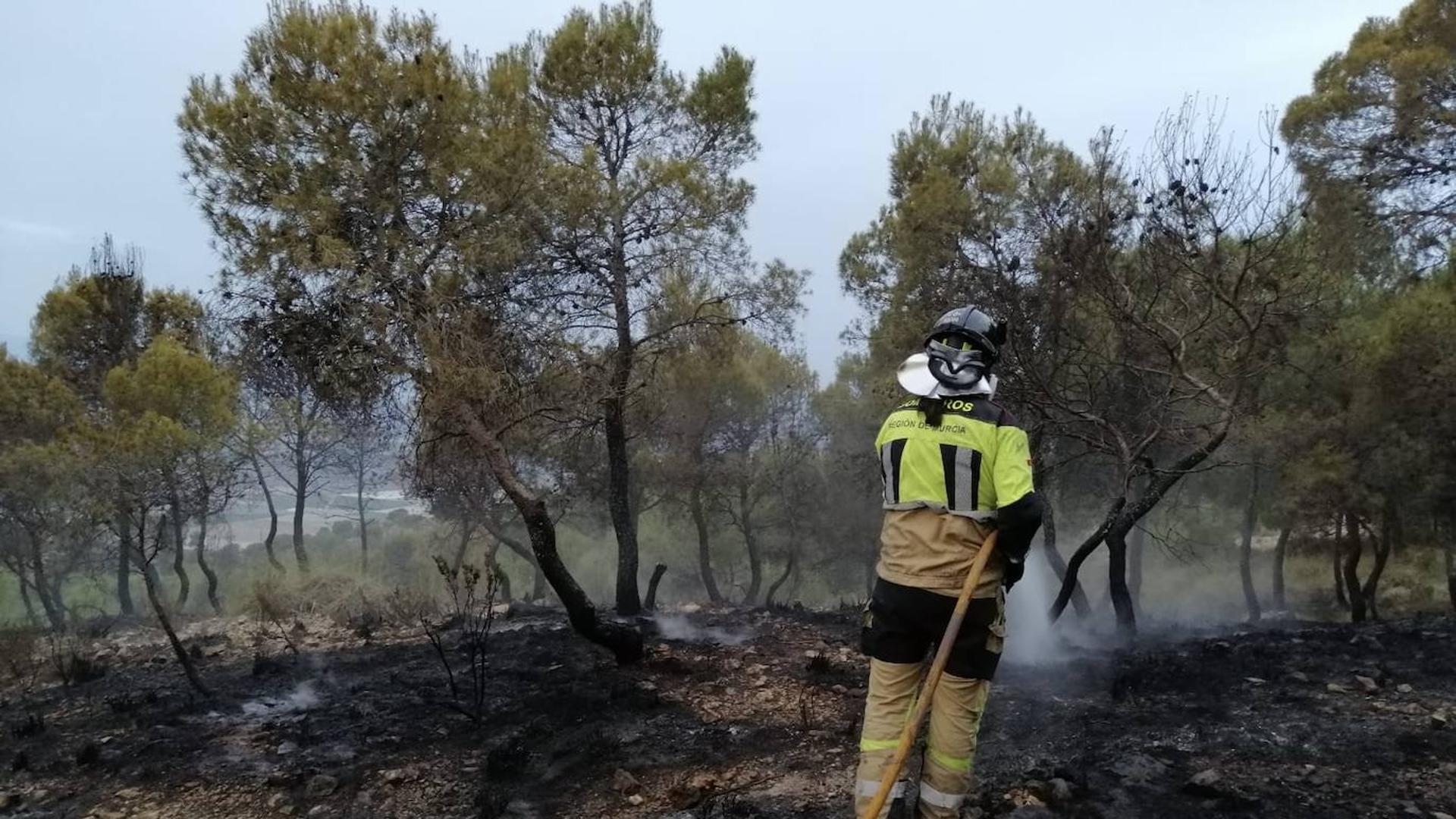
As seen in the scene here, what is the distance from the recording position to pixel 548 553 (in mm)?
8211

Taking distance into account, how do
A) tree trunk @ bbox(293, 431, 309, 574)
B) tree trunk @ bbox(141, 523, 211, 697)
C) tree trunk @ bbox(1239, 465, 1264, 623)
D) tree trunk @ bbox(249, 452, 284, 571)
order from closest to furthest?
tree trunk @ bbox(141, 523, 211, 697), tree trunk @ bbox(1239, 465, 1264, 623), tree trunk @ bbox(249, 452, 284, 571), tree trunk @ bbox(293, 431, 309, 574)

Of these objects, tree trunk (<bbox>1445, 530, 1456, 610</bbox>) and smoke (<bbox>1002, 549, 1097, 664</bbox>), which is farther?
tree trunk (<bbox>1445, 530, 1456, 610</bbox>)

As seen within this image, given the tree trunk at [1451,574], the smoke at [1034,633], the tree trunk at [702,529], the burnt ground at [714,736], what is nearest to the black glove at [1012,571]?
the burnt ground at [714,736]

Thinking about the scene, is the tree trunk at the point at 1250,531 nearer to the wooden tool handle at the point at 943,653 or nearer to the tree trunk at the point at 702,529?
the tree trunk at the point at 702,529

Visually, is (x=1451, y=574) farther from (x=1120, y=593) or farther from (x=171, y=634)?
(x=171, y=634)

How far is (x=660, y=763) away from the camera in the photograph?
568 cm

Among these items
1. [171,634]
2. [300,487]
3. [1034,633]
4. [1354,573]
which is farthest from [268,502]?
[1354,573]

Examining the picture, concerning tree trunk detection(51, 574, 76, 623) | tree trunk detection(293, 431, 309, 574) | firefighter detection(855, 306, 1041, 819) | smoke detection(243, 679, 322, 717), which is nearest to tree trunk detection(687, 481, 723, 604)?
tree trunk detection(293, 431, 309, 574)

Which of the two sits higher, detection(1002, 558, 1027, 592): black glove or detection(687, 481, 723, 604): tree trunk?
detection(1002, 558, 1027, 592): black glove

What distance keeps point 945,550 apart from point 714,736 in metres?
3.42

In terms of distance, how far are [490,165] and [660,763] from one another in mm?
6751

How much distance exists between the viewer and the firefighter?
11.5 ft

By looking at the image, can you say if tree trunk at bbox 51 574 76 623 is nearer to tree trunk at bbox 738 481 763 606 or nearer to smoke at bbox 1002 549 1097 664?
tree trunk at bbox 738 481 763 606

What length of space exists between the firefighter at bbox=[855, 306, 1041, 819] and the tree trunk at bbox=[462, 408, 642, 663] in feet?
16.2
